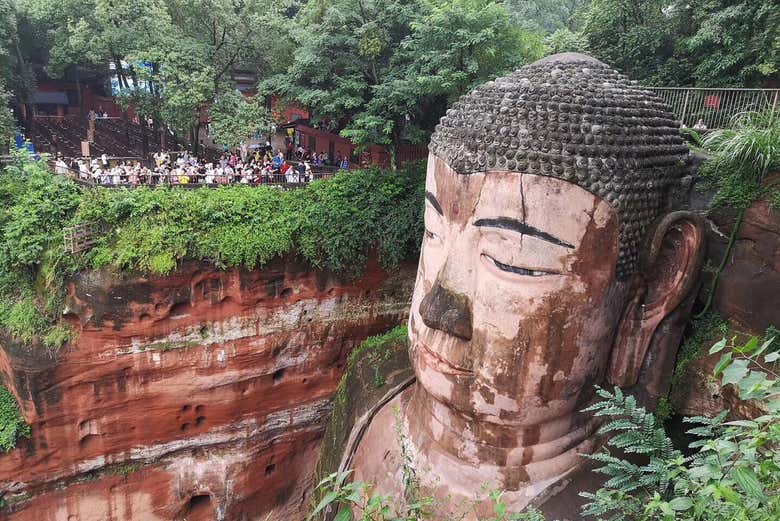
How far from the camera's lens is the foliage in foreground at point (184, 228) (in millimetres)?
9875

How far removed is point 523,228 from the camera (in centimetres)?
458

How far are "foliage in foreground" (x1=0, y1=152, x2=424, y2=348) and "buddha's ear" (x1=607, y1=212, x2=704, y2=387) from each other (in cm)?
594

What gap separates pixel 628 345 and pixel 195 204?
25.8 ft

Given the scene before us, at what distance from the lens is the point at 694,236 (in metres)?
4.88

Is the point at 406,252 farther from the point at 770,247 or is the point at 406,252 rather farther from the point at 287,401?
the point at 770,247

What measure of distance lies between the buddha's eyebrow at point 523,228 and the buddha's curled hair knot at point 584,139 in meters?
0.43

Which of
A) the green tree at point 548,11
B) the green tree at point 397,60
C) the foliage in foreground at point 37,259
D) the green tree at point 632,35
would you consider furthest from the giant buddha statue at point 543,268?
the green tree at point 548,11

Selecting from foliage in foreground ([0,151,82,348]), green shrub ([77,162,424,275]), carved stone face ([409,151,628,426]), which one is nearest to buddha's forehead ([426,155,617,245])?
carved stone face ([409,151,628,426])

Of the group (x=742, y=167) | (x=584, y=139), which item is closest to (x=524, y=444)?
(x=584, y=139)

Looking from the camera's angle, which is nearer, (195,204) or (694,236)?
(694,236)

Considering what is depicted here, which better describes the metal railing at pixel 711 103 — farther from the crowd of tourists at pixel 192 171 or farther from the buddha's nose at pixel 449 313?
the crowd of tourists at pixel 192 171

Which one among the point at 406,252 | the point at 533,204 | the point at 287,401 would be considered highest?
the point at 533,204

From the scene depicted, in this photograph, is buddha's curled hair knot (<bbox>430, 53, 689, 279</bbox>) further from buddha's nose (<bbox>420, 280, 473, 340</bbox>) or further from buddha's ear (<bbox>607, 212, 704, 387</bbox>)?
buddha's nose (<bbox>420, 280, 473, 340</bbox>)

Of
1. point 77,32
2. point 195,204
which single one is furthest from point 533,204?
point 77,32
